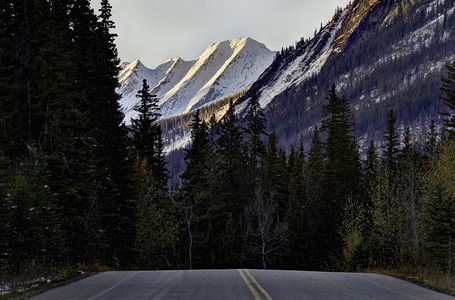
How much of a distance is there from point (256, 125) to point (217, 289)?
4582 cm

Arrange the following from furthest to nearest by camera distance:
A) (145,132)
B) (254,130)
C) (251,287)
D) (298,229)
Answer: (254,130)
(298,229)
(145,132)
(251,287)

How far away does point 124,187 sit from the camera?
31594mm

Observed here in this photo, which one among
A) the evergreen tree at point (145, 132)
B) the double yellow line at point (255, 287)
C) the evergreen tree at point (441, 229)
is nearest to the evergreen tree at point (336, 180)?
the evergreen tree at point (145, 132)

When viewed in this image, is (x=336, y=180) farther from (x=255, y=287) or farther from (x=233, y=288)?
(x=233, y=288)

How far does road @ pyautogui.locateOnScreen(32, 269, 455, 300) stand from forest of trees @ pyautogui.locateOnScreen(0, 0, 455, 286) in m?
5.56

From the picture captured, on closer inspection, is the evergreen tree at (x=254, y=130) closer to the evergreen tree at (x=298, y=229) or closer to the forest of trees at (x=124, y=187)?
the forest of trees at (x=124, y=187)

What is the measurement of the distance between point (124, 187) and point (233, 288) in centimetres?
2202

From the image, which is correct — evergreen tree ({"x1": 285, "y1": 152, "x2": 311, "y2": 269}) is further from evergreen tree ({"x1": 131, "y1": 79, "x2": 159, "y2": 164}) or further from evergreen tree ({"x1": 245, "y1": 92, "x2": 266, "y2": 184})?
evergreen tree ({"x1": 131, "y1": 79, "x2": 159, "y2": 164})

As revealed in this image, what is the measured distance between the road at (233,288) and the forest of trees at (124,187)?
18.2 feet

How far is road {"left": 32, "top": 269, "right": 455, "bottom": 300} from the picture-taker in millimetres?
10023

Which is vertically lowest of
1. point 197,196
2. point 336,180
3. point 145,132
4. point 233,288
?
point 233,288

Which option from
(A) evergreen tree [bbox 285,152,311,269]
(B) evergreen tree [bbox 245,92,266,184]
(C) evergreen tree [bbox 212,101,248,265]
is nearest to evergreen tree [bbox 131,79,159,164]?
(C) evergreen tree [bbox 212,101,248,265]

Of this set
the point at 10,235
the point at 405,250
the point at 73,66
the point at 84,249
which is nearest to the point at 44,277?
the point at 10,235

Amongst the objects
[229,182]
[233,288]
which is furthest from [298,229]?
[233,288]
